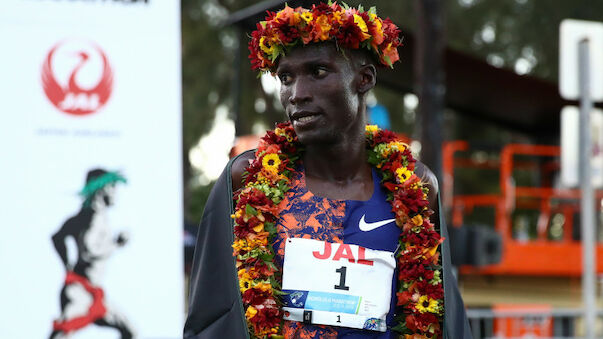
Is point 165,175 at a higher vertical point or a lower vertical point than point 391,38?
lower

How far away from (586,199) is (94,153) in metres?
3.62

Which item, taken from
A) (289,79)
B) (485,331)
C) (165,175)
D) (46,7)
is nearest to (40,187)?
(165,175)

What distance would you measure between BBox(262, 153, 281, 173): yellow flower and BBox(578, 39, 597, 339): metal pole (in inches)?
130

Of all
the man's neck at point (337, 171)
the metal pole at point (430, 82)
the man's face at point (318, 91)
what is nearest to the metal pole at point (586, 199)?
the metal pole at point (430, 82)

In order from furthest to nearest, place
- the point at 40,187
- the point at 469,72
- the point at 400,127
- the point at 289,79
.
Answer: the point at 400,127 < the point at 469,72 < the point at 40,187 < the point at 289,79

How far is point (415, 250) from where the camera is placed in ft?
8.88

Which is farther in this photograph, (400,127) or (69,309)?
(400,127)

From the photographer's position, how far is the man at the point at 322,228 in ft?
8.41

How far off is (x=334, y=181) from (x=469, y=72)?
11160 mm

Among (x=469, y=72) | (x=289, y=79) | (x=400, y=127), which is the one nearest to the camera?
(x=289, y=79)

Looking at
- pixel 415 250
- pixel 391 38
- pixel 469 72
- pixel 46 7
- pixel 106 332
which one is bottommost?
pixel 106 332

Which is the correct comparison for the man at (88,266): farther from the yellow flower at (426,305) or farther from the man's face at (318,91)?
the yellow flower at (426,305)

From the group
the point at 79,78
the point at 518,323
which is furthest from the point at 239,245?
the point at 518,323

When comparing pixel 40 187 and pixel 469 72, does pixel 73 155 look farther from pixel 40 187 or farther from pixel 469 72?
pixel 469 72
